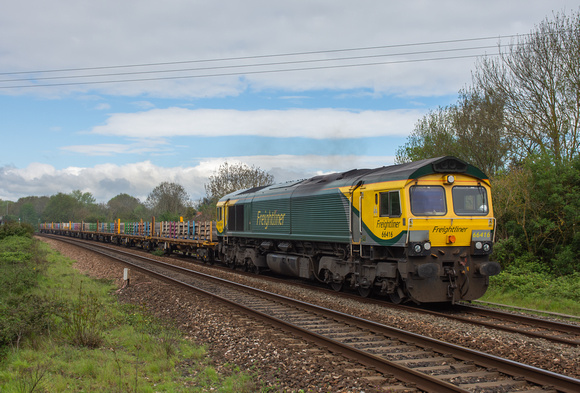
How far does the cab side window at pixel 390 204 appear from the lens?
11126 mm

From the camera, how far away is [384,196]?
11.6 meters

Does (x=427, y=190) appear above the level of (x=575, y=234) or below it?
above

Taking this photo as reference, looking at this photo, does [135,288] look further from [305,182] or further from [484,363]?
[484,363]

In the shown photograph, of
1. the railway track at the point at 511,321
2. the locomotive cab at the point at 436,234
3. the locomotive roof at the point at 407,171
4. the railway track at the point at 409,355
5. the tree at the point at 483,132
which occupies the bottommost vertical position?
the railway track at the point at 511,321

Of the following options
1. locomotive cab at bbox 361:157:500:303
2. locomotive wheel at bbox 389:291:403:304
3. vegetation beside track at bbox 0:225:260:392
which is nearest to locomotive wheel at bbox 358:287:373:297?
locomotive wheel at bbox 389:291:403:304

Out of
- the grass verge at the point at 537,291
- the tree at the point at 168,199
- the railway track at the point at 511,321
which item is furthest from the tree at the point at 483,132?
the tree at the point at 168,199

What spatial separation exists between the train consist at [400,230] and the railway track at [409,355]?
A: 229cm

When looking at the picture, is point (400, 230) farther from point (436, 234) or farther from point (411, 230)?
point (436, 234)

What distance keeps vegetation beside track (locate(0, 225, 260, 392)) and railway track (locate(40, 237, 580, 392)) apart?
1.83 metres

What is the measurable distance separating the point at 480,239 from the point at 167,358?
791 centimetres

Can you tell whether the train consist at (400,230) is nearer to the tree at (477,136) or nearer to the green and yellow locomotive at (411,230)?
the green and yellow locomotive at (411,230)

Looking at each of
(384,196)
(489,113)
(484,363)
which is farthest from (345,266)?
(489,113)

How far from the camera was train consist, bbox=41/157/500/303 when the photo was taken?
10.9 meters

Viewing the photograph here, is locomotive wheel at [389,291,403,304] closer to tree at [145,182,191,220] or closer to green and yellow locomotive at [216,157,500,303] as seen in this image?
green and yellow locomotive at [216,157,500,303]
